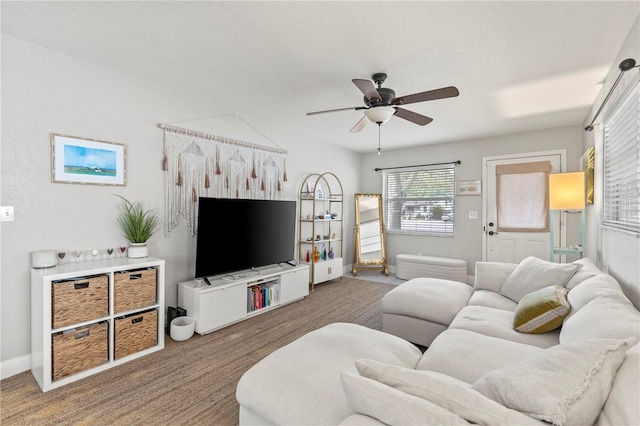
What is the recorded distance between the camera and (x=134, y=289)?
2.53 meters

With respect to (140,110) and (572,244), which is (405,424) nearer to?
(140,110)

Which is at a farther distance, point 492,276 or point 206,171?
point 206,171

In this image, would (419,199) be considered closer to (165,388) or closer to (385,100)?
(385,100)

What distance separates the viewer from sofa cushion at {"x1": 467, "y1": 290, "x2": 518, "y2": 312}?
2518 mm

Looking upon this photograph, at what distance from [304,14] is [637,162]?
2.25 m

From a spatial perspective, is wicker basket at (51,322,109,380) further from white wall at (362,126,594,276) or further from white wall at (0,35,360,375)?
white wall at (362,126,594,276)

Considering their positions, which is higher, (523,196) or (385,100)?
(385,100)

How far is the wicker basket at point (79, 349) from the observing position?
7.01 ft

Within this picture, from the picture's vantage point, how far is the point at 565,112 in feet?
12.2

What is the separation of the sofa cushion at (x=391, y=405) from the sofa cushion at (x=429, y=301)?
1.85m

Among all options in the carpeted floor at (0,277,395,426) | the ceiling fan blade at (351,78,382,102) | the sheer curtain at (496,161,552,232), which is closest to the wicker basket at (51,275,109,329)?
the carpeted floor at (0,277,395,426)

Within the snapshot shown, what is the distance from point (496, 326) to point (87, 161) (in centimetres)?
348

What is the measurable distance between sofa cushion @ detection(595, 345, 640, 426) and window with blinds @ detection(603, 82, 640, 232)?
125cm

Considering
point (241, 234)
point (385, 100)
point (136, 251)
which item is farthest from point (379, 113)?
point (136, 251)
